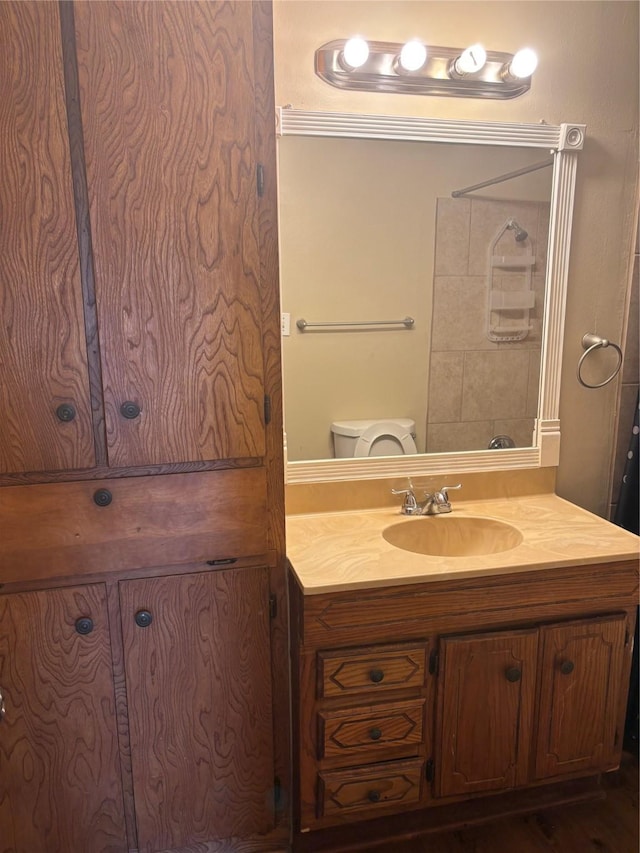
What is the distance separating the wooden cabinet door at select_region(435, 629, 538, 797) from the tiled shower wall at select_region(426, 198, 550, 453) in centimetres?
63

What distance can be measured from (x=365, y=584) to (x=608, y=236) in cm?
135

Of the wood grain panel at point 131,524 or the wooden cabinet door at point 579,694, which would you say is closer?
the wood grain panel at point 131,524

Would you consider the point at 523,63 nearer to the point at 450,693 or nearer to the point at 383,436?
the point at 383,436

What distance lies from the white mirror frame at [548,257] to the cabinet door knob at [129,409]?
0.60 m

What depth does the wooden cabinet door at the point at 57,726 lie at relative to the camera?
131 centimetres

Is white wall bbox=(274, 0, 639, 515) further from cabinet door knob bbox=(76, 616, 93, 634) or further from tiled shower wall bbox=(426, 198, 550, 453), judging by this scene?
cabinet door knob bbox=(76, 616, 93, 634)

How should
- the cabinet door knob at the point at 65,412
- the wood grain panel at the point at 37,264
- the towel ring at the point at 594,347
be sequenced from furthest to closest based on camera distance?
1. the towel ring at the point at 594,347
2. the cabinet door knob at the point at 65,412
3. the wood grain panel at the point at 37,264

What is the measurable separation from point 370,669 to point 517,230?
4.46 feet

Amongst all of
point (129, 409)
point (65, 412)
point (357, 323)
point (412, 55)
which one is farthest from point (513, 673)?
point (412, 55)

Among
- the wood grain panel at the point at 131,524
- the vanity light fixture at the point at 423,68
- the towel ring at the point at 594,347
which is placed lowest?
the wood grain panel at the point at 131,524

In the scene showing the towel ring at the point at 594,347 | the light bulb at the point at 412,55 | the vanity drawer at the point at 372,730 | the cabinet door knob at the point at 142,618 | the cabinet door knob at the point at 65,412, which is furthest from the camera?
the towel ring at the point at 594,347

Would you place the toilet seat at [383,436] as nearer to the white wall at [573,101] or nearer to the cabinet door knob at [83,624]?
the white wall at [573,101]

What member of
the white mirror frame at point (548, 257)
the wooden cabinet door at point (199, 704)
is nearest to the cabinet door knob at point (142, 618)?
the wooden cabinet door at point (199, 704)

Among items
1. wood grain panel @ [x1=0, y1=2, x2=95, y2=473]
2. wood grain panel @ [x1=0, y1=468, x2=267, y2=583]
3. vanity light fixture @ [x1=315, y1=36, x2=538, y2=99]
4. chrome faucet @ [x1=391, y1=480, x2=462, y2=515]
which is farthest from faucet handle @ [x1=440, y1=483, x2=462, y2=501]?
vanity light fixture @ [x1=315, y1=36, x2=538, y2=99]
